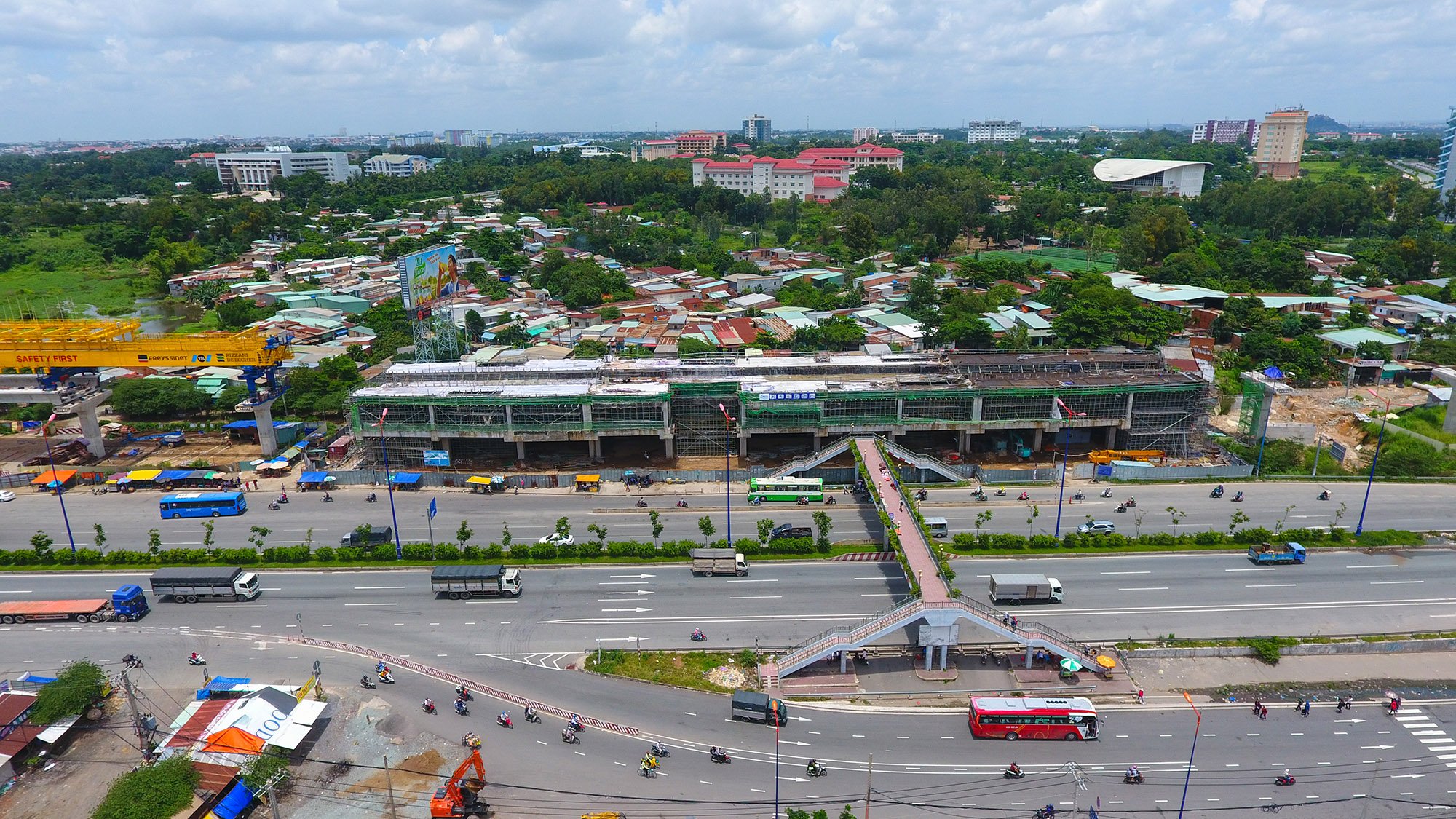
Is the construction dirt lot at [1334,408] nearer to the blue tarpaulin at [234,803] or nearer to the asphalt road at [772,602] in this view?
the asphalt road at [772,602]

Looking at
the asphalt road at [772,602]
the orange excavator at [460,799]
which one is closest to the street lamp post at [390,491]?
the asphalt road at [772,602]

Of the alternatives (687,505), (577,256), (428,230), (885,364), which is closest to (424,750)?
(687,505)

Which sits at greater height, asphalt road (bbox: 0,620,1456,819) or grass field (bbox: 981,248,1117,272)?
grass field (bbox: 981,248,1117,272)

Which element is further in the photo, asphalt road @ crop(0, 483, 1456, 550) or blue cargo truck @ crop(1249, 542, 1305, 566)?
asphalt road @ crop(0, 483, 1456, 550)

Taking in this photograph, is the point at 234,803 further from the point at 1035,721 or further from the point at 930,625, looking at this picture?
the point at 1035,721

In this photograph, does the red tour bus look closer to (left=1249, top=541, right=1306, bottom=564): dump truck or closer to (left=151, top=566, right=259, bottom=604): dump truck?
(left=1249, top=541, right=1306, bottom=564): dump truck

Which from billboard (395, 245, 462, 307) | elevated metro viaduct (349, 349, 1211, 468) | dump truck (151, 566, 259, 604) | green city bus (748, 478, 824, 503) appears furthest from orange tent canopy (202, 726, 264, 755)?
billboard (395, 245, 462, 307)

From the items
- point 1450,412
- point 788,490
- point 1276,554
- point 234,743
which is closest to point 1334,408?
point 1450,412
